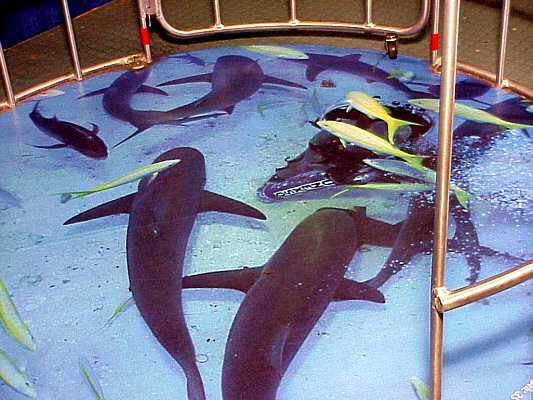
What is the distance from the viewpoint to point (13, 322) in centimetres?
155

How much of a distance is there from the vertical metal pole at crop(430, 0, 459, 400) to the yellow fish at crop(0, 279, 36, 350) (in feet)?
2.97

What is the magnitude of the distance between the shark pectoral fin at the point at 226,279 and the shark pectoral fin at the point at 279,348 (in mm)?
148

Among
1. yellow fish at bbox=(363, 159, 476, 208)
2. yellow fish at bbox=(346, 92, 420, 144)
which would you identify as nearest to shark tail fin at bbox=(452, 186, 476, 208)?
yellow fish at bbox=(363, 159, 476, 208)

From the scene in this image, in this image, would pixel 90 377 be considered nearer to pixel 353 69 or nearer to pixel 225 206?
pixel 225 206

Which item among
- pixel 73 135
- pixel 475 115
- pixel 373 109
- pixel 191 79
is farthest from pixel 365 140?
pixel 73 135

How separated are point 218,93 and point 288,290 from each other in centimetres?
98

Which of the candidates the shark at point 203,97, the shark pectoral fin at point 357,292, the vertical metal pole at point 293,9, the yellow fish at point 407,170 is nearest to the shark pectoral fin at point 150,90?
the shark at point 203,97

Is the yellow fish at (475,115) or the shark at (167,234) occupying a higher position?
the yellow fish at (475,115)

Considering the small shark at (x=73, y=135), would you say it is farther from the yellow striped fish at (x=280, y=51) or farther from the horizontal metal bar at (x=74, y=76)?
the yellow striped fish at (x=280, y=51)

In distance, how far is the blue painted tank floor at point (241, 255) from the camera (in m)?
1.38

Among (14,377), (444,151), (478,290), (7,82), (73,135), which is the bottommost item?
(14,377)

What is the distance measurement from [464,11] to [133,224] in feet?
5.92

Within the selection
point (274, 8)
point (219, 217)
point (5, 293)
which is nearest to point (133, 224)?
point (219, 217)

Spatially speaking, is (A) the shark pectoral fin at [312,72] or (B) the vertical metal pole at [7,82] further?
(A) the shark pectoral fin at [312,72]
